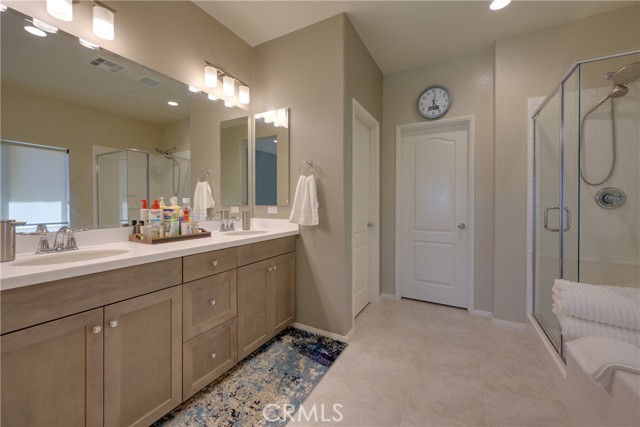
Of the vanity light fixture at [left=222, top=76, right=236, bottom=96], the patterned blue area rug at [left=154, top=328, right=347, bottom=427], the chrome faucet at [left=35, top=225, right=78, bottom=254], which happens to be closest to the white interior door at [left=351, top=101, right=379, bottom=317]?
the patterned blue area rug at [left=154, top=328, right=347, bottom=427]

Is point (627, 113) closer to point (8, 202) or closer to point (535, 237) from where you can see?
point (535, 237)

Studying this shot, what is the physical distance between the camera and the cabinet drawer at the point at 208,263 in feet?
4.51

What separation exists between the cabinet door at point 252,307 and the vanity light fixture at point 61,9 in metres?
1.66

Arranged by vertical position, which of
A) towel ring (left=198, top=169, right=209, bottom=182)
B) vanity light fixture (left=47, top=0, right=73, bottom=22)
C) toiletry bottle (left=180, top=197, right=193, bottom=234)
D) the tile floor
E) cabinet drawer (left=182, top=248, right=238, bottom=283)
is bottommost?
the tile floor

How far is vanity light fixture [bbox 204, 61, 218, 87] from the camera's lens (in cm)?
212

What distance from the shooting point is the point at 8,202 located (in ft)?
4.02

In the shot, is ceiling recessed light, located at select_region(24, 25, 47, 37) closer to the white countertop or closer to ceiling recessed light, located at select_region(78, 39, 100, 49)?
ceiling recessed light, located at select_region(78, 39, 100, 49)

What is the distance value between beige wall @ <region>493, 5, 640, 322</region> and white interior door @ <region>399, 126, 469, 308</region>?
36 cm

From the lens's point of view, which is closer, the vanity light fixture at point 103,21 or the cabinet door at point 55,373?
the cabinet door at point 55,373

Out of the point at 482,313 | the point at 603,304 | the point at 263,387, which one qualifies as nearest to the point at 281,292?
the point at 263,387

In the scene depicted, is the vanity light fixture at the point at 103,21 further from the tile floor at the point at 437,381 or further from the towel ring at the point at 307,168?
the tile floor at the point at 437,381

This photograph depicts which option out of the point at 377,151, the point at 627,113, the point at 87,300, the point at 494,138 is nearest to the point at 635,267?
the point at 627,113

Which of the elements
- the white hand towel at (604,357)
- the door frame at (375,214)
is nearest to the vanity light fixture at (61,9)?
the door frame at (375,214)

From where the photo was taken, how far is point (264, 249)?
1.91m
